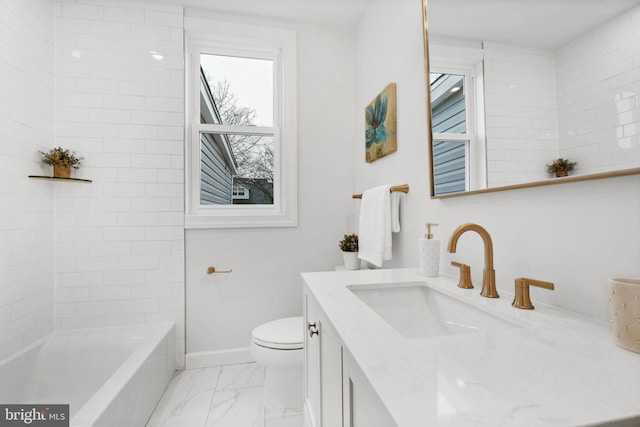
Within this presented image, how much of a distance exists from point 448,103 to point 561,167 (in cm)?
53

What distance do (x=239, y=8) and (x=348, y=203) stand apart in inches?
63.3

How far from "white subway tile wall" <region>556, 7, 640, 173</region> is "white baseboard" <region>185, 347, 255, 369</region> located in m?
2.14

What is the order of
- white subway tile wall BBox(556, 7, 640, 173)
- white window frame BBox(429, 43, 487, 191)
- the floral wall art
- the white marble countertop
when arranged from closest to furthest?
the white marble countertop, white subway tile wall BBox(556, 7, 640, 173), white window frame BBox(429, 43, 487, 191), the floral wall art

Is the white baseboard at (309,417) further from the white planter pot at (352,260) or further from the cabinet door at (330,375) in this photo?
the white planter pot at (352,260)

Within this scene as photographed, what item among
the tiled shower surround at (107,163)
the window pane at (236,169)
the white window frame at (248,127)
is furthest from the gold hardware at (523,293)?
the tiled shower surround at (107,163)

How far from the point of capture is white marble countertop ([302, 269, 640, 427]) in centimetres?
38

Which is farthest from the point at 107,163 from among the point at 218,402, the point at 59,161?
the point at 218,402

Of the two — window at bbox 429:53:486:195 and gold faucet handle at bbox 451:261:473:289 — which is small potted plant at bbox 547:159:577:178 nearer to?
window at bbox 429:53:486:195

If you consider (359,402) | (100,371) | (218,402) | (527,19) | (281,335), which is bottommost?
(218,402)

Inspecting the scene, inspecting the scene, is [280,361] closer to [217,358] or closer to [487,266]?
[217,358]

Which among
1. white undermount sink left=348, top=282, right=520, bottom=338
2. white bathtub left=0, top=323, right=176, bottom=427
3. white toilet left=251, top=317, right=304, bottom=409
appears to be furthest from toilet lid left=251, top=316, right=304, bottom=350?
white undermount sink left=348, top=282, right=520, bottom=338

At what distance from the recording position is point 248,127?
2305 mm

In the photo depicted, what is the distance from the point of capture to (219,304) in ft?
7.11

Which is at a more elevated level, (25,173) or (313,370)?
(25,173)
